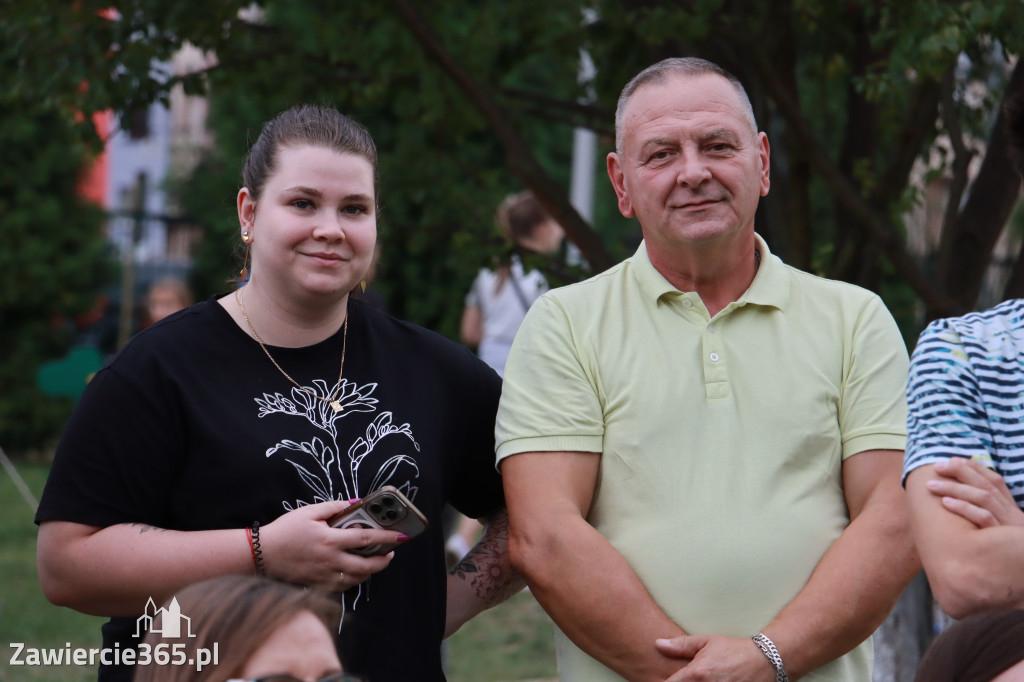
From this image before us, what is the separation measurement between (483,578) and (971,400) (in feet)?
4.29

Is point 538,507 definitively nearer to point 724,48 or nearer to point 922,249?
point 724,48

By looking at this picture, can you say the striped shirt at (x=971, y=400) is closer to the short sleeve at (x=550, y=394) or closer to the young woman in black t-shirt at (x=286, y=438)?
the short sleeve at (x=550, y=394)

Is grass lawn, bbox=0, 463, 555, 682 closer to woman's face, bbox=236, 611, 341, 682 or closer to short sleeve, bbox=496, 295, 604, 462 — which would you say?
short sleeve, bbox=496, 295, 604, 462

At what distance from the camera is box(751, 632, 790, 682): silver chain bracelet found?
8.66 ft

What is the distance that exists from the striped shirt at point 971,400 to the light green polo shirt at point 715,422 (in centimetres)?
38

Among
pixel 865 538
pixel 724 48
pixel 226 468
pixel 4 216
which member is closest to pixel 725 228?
pixel 865 538

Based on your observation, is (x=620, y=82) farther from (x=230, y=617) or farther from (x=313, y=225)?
(x=230, y=617)

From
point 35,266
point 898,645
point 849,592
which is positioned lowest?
point 898,645

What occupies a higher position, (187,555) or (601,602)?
(187,555)

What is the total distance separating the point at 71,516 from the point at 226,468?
1.09 ft

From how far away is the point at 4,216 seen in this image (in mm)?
14391

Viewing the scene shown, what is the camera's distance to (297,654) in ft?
6.44

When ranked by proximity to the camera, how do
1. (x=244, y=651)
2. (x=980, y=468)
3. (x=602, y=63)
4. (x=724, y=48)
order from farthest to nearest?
(x=602, y=63) < (x=724, y=48) < (x=980, y=468) < (x=244, y=651)

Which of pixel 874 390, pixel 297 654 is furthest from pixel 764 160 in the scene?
pixel 297 654
